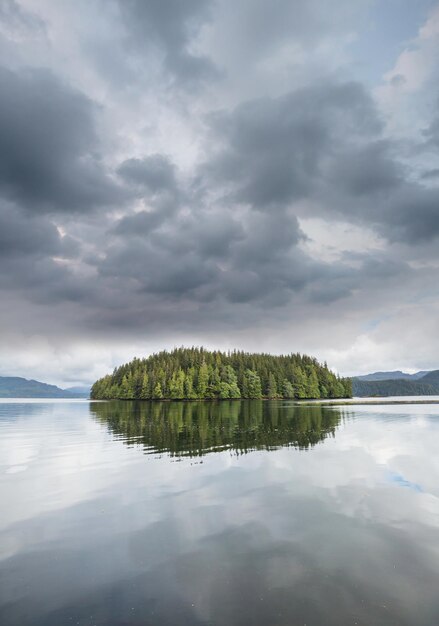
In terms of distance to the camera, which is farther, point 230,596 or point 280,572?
point 280,572

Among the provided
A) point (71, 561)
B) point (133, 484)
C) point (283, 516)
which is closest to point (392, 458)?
point (283, 516)

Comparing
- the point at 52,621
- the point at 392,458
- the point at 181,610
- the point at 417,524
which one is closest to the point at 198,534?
the point at 181,610

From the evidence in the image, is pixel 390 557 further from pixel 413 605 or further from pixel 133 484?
pixel 133 484

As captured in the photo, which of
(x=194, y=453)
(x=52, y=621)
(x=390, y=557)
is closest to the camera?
(x=52, y=621)

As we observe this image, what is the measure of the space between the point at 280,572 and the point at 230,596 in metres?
2.36

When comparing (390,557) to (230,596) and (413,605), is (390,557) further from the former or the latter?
(230,596)

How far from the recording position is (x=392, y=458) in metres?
31.8

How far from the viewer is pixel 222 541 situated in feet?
49.3

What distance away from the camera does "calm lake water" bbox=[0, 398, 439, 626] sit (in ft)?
33.6

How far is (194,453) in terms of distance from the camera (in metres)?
34.8

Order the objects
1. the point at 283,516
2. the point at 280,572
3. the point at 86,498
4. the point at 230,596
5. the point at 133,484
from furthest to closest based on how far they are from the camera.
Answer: the point at 133,484 → the point at 86,498 → the point at 283,516 → the point at 280,572 → the point at 230,596

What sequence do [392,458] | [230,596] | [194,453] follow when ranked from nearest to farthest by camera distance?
[230,596]
[392,458]
[194,453]

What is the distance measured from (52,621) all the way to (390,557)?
11684 millimetres

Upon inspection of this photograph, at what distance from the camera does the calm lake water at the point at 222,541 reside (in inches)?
403
